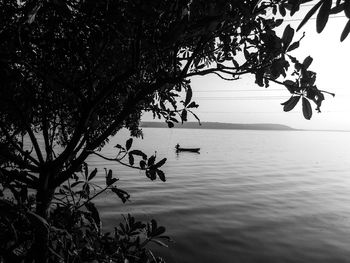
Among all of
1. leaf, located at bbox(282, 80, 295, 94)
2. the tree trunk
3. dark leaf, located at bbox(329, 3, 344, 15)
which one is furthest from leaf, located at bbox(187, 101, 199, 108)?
dark leaf, located at bbox(329, 3, 344, 15)

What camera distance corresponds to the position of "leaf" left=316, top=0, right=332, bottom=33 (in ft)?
4.24

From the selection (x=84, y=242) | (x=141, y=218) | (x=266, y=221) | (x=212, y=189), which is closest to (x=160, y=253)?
(x=141, y=218)

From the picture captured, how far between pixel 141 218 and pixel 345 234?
10004 mm

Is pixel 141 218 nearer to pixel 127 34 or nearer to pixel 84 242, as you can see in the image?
pixel 84 242

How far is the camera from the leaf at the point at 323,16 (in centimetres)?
129

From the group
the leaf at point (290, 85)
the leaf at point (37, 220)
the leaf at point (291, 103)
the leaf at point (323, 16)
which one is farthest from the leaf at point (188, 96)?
the leaf at point (323, 16)

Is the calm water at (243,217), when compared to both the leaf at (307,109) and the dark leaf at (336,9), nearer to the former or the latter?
the leaf at (307,109)

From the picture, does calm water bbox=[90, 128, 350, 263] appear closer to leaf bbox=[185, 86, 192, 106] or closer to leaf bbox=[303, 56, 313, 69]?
leaf bbox=[185, 86, 192, 106]

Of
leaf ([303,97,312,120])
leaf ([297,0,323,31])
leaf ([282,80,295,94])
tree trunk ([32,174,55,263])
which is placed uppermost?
leaf ([297,0,323,31])

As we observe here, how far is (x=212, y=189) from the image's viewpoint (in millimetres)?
25344

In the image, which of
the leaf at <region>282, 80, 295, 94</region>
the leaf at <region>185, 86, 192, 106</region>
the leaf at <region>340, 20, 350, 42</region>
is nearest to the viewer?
the leaf at <region>340, 20, 350, 42</region>

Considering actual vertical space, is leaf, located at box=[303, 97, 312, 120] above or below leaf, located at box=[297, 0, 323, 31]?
below

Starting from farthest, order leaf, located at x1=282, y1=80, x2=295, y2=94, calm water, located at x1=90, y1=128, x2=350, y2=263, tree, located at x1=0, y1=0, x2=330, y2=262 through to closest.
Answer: calm water, located at x1=90, y1=128, x2=350, y2=263 < leaf, located at x1=282, y1=80, x2=295, y2=94 < tree, located at x1=0, y1=0, x2=330, y2=262

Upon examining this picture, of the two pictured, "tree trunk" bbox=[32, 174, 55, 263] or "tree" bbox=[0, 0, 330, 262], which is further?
"tree trunk" bbox=[32, 174, 55, 263]
